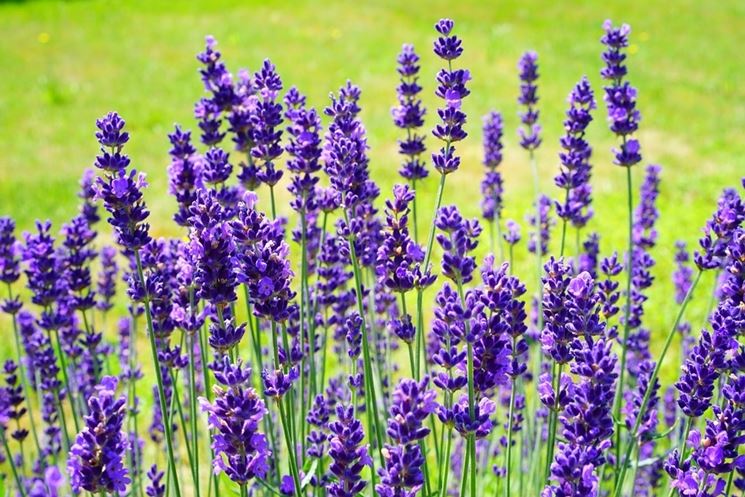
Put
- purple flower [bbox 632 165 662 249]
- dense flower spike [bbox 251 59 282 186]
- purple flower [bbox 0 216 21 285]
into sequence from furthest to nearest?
purple flower [bbox 632 165 662 249] → purple flower [bbox 0 216 21 285] → dense flower spike [bbox 251 59 282 186]

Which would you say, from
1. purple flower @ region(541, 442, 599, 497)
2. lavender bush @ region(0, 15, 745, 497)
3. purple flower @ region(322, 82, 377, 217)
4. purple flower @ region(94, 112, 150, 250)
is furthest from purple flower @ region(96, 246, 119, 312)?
purple flower @ region(541, 442, 599, 497)

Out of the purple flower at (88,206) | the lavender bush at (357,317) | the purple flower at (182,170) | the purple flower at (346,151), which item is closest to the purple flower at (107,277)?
the lavender bush at (357,317)

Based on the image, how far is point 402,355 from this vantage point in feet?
17.2

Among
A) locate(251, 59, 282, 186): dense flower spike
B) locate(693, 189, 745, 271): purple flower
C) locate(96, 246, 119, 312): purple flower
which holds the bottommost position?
locate(96, 246, 119, 312): purple flower

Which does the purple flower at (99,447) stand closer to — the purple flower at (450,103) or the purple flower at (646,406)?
the purple flower at (450,103)

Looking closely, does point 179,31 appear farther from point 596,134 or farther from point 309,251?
point 309,251

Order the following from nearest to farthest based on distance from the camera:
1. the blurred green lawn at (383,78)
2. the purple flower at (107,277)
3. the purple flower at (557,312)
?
the purple flower at (557,312)
the purple flower at (107,277)
the blurred green lawn at (383,78)

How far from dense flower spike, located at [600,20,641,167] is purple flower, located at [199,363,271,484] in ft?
5.28

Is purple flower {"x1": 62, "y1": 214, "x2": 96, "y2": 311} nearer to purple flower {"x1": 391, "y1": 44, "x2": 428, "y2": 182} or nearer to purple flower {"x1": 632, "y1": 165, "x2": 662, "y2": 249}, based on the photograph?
purple flower {"x1": 391, "y1": 44, "x2": 428, "y2": 182}

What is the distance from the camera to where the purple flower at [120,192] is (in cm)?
182

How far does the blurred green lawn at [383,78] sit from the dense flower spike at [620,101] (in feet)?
10.1

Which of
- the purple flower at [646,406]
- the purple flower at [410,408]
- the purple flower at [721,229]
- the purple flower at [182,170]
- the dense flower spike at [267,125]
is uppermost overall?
the dense flower spike at [267,125]

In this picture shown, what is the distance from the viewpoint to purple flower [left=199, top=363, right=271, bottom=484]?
1.50 m

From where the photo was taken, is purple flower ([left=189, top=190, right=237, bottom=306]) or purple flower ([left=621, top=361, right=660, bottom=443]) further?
purple flower ([left=621, top=361, right=660, bottom=443])
